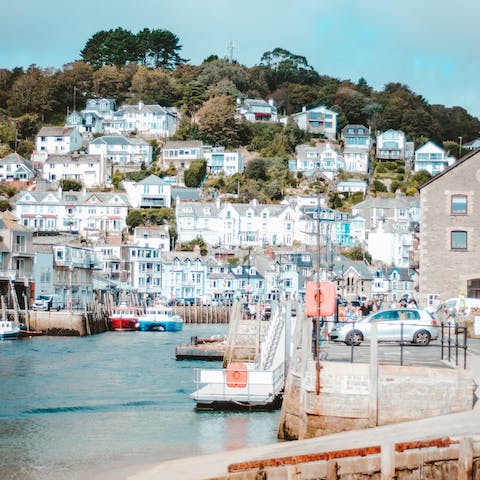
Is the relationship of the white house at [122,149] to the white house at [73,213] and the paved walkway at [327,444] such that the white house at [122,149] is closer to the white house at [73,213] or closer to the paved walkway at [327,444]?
the white house at [73,213]

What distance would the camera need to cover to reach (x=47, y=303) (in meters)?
86.8

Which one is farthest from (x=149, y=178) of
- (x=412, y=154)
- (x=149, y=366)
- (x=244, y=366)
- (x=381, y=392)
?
(x=381, y=392)

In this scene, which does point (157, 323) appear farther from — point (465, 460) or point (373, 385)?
point (465, 460)

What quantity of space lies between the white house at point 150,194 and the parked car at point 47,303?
59.6m

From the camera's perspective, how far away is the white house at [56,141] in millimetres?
177625

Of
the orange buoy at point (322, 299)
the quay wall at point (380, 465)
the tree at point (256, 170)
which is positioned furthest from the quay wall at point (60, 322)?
the tree at point (256, 170)

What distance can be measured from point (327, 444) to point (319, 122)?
591 ft

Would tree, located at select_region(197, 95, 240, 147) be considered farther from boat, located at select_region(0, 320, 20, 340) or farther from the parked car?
boat, located at select_region(0, 320, 20, 340)

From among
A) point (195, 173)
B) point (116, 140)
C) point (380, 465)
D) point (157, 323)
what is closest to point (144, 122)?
point (116, 140)

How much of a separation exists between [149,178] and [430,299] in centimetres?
11205

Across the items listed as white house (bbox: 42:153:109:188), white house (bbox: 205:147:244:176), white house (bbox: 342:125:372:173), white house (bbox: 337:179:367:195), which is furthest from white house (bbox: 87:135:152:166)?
white house (bbox: 342:125:372:173)

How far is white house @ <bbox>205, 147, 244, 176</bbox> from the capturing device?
170250 mm

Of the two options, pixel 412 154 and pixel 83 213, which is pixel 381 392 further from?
pixel 412 154

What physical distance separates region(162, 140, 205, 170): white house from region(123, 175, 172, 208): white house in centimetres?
1596
